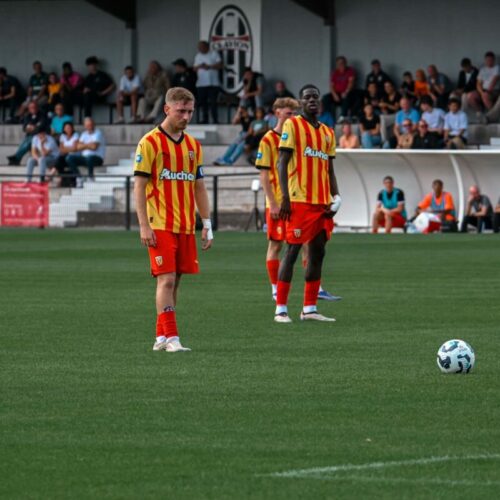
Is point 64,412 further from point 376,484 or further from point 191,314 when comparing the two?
point 191,314

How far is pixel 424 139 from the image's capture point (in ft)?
114

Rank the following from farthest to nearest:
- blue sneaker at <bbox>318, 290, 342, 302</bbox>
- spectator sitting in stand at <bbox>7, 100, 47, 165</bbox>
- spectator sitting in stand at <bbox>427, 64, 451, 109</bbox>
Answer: spectator sitting in stand at <bbox>7, 100, 47, 165</bbox> < spectator sitting in stand at <bbox>427, 64, 451, 109</bbox> < blue sneaker at <bbox>318, 290, 342, 302</bbox>

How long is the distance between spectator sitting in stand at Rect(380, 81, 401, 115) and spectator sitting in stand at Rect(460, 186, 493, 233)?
425 centimetres

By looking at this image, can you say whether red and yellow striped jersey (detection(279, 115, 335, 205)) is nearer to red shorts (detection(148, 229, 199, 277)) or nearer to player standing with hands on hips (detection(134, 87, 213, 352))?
player standing with hands on hips (detection(134, 87, 213, 352))

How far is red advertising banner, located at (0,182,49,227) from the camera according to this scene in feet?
Answer: 125

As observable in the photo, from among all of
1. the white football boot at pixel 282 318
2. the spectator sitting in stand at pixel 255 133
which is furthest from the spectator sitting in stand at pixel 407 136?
the white football boot at pixel 282 318

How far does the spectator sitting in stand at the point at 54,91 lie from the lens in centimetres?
4312

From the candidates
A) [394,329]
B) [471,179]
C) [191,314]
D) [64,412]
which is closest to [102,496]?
[64,412]

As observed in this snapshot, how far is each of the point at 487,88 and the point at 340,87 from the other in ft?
13.7

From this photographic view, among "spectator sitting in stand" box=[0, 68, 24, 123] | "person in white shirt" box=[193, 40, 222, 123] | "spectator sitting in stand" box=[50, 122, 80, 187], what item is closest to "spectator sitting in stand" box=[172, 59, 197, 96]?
"person in white shirt" box=[193, 40, 222, 123]

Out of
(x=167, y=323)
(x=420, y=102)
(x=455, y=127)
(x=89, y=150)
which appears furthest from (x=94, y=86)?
(x=167, y=323)

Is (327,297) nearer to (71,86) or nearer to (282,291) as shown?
(282,291)

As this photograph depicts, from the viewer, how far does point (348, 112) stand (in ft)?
125

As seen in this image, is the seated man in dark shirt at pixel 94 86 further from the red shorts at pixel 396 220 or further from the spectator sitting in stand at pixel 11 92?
the red shorts at pixel 396 220
